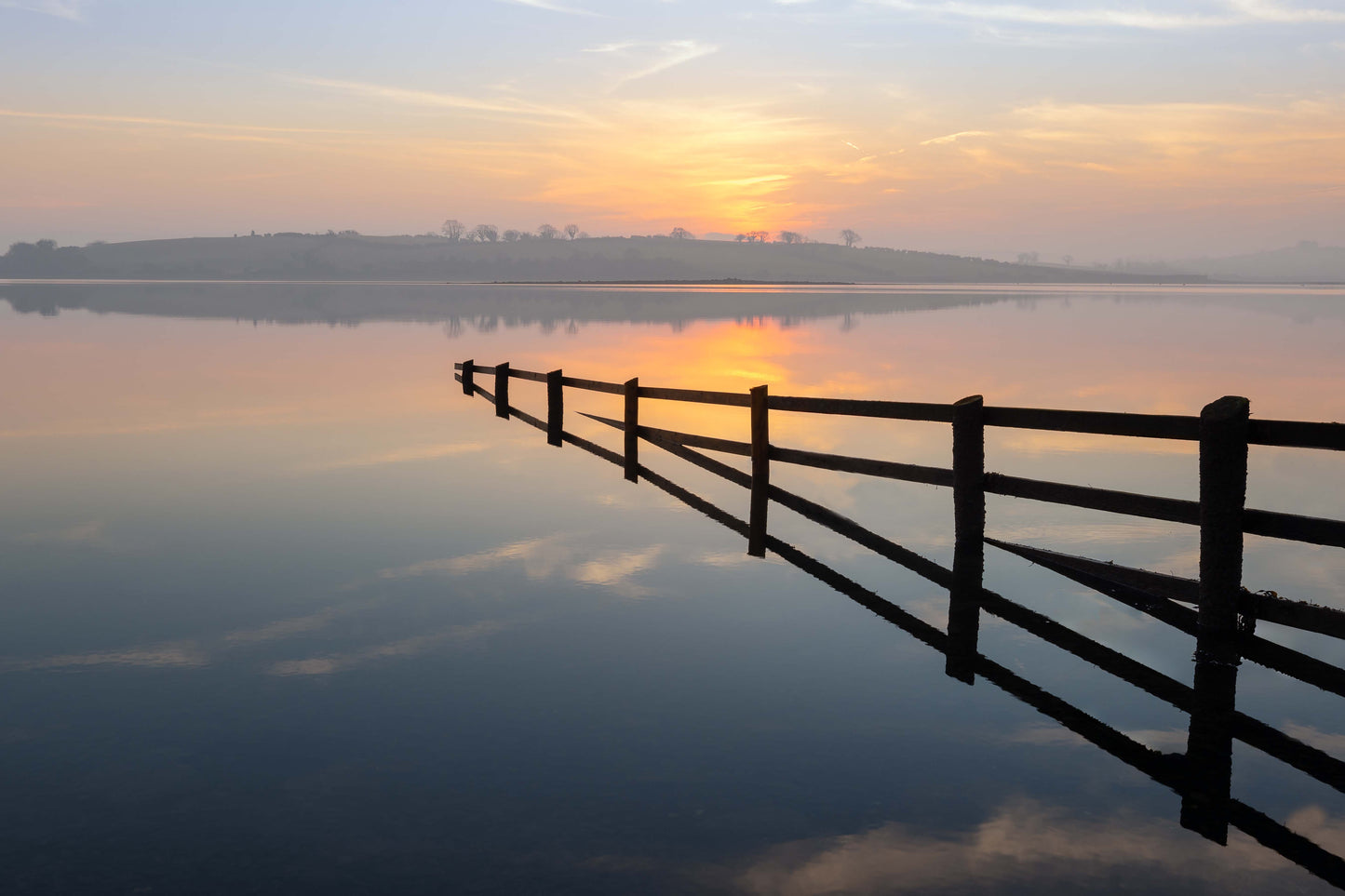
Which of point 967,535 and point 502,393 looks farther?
point 502,393

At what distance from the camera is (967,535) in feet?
32.6

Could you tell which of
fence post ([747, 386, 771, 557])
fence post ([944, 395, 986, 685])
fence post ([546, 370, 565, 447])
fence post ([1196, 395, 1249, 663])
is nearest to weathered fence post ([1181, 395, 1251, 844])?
fence post ([1196, 395, 1249, 663])

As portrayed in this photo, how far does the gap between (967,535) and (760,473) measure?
13.0 feet

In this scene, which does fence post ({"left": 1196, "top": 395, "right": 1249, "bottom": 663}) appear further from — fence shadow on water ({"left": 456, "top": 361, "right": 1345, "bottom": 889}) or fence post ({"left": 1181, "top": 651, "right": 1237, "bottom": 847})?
fence post ({"left": 1181, "top": 651, "right": 1237, "bottom": 847})

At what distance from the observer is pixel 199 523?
14.8 metres

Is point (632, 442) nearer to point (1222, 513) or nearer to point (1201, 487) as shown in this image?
point (1201, 487)

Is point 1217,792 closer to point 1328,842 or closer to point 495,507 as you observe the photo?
point 1328,842

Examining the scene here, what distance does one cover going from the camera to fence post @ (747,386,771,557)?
13.2 metres

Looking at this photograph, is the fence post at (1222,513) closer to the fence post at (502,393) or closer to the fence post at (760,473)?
the fence post at (760,473)

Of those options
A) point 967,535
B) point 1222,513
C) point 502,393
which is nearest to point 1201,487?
point 1222,513

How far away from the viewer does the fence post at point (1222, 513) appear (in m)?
7.46

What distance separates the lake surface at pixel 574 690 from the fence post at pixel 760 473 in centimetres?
43

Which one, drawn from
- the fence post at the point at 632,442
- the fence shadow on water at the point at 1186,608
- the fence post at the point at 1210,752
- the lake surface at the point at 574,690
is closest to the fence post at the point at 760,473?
the lake surface at the point at 574,690

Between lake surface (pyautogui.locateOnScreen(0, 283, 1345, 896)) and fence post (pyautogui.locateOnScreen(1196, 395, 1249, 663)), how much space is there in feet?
2.41
